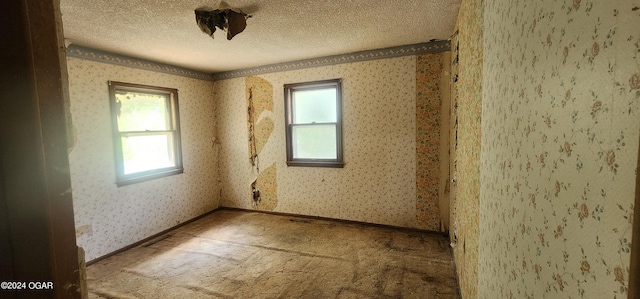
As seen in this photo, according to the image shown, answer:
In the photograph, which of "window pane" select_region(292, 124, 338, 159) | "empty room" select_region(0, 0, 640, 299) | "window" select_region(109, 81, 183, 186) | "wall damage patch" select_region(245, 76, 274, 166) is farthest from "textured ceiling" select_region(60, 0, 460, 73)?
"window pane" select_region(292, 124, 338, 159)

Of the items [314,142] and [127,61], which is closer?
[127,61]

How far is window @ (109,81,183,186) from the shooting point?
128 inches

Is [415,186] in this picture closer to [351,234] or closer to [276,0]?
[351,234]

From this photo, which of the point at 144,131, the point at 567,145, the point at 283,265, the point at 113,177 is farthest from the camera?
the point at 144,131

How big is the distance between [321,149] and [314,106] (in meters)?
0.67

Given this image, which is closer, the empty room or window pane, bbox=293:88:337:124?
the empty room

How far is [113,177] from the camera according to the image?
3201 mm

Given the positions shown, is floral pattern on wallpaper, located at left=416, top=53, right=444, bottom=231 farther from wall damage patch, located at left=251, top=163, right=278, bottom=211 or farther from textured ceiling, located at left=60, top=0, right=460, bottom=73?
wall damage patch, located at left=251, top=163, right=278, bottom=211

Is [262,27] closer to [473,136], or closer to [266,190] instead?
[473,136]

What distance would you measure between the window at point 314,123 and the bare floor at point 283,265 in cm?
102

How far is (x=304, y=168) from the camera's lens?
13.5 feet

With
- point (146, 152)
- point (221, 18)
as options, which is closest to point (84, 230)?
point (146, 152)

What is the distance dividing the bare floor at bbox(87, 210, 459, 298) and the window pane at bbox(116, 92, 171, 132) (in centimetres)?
155

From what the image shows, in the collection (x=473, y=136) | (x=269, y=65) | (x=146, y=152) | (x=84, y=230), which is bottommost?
(x=84, y=230)
